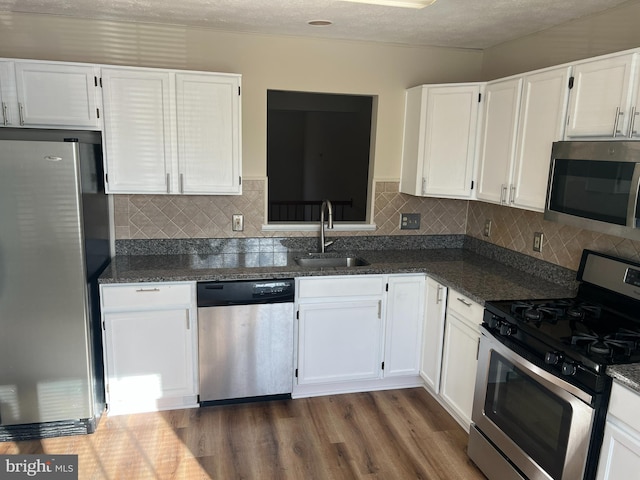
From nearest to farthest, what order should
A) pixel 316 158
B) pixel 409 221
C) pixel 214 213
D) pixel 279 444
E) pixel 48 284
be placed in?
pixel 48 284, pixel 279 444, pixel 214 213, pixel 409 221, pixel 316 158

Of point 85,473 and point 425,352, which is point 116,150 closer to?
point 85,473

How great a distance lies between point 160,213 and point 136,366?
3.39 ft

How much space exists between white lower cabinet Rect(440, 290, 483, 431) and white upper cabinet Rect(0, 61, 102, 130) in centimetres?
241

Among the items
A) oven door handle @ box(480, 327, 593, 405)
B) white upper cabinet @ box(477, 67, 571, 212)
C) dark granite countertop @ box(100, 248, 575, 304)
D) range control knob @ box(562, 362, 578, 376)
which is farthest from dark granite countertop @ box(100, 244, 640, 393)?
range control knob @ box(562, 362, 578, 376)

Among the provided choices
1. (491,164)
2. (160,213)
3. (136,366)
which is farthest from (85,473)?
(491,164)

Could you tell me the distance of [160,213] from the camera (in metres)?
3.19

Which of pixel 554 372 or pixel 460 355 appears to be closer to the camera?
pixel 554 372

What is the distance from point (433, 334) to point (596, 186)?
137 centimetres

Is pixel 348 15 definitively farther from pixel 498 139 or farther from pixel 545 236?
pixel 545 236

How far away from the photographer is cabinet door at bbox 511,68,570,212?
232 cm

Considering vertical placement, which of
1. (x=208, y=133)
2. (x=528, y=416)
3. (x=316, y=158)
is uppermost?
(x=208, y=133)

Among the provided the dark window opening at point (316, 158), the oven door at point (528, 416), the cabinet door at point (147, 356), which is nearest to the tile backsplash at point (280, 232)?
the cabinet door at point (147, 356)

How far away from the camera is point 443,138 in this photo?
124 inches

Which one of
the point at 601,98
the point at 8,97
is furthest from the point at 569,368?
the point at 8,97
